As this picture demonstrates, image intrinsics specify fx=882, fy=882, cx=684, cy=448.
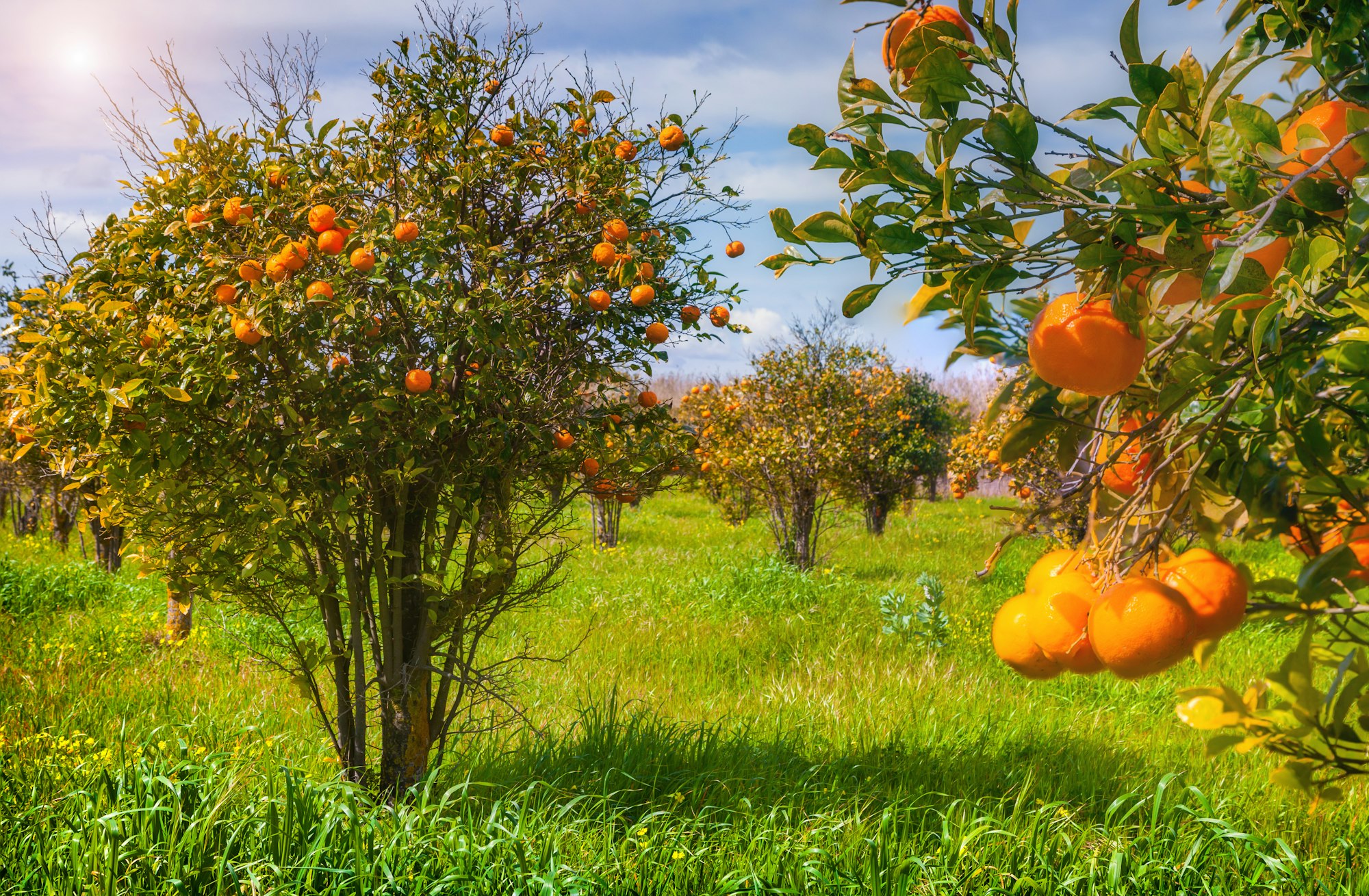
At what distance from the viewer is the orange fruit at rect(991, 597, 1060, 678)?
41.5 inches

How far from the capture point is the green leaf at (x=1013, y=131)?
3.12ft

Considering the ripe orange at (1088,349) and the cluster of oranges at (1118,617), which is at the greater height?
the ripe orange at (1088,349)

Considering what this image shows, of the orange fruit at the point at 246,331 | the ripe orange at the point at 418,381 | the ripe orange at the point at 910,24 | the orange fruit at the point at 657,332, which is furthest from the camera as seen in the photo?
the orange fruit at the point at 657,332

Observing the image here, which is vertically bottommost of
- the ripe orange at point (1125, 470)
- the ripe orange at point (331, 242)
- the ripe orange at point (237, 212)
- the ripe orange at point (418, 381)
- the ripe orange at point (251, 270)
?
the ripe orange at point (1125, 470)

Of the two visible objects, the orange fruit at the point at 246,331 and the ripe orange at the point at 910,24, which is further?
the orange fruit at the point at 246,331

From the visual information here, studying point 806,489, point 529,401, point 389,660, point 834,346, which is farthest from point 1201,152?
point 834,346

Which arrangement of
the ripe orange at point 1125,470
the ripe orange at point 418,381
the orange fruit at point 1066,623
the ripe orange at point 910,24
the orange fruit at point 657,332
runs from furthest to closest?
the orange fruit at point 657,332, the ripe orange at point 418,381, the ripe orange at point 1125,470, the ripe orange at point 910,24, the orange fruit at point 1066,623

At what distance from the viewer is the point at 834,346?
9.75 m

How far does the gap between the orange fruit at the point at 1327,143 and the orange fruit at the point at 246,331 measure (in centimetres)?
226

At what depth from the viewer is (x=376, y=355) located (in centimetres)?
273

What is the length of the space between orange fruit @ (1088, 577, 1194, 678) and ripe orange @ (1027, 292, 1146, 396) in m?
0.23

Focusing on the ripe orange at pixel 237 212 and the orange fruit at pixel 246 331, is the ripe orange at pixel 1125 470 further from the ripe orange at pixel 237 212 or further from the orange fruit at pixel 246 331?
the ripe orange at pixel 237 212

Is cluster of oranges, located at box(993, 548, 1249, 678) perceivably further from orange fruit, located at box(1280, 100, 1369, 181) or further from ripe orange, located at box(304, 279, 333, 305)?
ripe orange, located at box(304, 279, 333, 305)

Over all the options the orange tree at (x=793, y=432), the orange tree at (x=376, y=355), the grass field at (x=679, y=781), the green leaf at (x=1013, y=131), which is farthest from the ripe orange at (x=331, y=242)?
the orange tree at (x=793, y=432)
